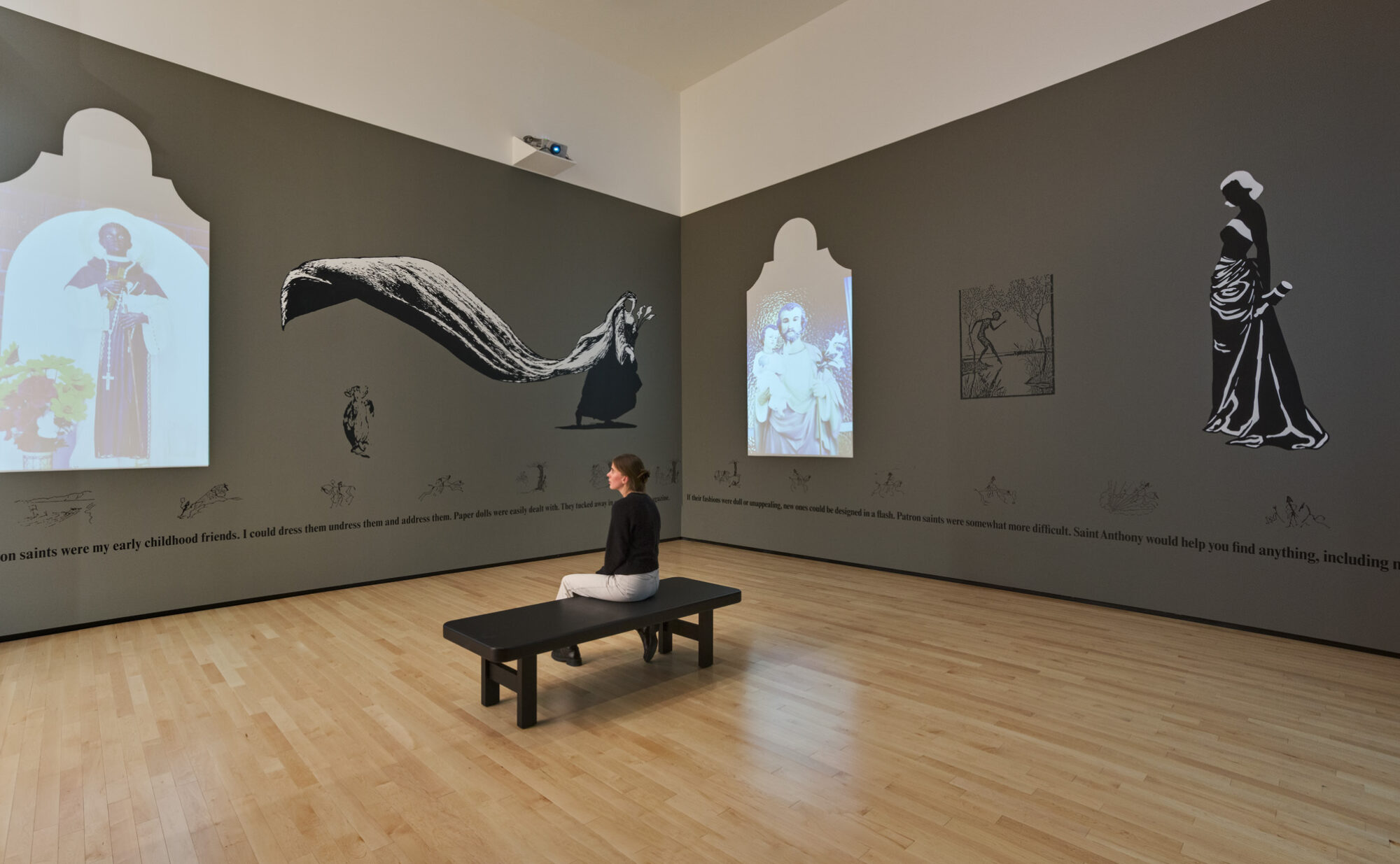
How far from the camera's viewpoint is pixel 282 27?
16.7 feet

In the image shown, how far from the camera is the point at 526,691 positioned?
2.86 m

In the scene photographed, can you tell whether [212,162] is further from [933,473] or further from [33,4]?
[933,473]

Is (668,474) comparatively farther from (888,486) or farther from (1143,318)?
(1143,318)

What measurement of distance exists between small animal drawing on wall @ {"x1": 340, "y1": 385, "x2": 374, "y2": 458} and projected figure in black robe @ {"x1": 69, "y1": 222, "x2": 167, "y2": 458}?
1.26 meters

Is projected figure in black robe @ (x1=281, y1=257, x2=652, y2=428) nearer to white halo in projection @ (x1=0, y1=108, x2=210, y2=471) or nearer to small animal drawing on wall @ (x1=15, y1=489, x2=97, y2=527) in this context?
white halo in projection @ (x1=0, y1=108, x2=210, y2=471)

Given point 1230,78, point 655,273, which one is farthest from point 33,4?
point 1230,78

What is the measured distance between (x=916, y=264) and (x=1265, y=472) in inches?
114

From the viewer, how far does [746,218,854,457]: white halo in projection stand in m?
6.45

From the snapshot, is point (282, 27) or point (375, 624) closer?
point (375, 624)

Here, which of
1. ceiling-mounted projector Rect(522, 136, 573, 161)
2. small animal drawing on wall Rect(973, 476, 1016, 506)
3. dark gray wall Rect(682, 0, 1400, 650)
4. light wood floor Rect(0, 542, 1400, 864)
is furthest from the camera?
ceiling-mounted projector Rect(522, 136, 573, 161)

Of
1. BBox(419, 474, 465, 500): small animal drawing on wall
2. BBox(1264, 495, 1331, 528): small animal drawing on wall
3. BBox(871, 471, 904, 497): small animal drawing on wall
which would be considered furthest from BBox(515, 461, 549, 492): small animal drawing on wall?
BBox(1264, 495, 1331, 528): small animal drawing on wall

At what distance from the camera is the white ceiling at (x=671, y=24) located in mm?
6402

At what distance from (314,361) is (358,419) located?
552 millimetres

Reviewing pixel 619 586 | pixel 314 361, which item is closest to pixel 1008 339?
pixel 619 586
